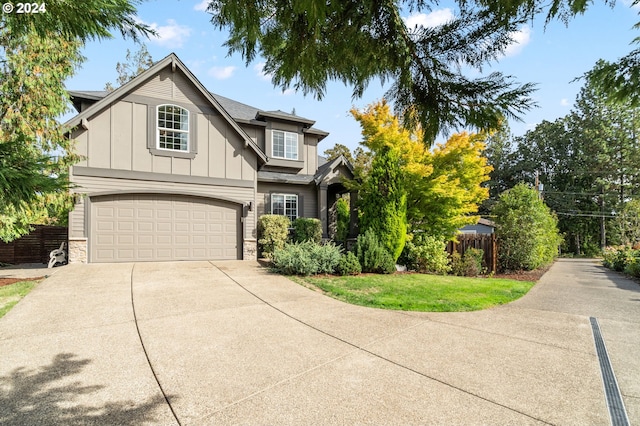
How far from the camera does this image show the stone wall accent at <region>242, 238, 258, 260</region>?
504 inches

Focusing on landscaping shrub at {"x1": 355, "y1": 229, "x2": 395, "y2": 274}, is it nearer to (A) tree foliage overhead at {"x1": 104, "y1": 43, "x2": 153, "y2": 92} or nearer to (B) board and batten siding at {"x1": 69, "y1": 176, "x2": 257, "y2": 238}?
(B) board and batten siding at {"x1": 69, "y1": 176, "x2": 257, "y2": 238}

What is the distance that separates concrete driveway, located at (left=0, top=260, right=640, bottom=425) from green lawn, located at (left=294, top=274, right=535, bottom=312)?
1.55ft

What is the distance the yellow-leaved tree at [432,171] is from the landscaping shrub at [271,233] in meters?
4.61

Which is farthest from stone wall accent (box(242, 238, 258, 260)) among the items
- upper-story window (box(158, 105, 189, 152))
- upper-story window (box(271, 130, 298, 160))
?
upper-story window (box(271, 130, 298, 160))

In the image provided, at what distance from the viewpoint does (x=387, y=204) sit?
1113 centimetres

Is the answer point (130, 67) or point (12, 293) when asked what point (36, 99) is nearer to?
point (12, 293)

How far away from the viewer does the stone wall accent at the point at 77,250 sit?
409 inches

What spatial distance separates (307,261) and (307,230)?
486 centimetres

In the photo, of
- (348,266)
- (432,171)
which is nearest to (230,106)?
(432,171)

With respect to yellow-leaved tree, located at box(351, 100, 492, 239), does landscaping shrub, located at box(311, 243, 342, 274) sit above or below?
below

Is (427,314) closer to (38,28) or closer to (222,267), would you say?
(38,28)

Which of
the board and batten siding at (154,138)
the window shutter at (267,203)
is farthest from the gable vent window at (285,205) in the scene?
the board and batten siding at (154,138)

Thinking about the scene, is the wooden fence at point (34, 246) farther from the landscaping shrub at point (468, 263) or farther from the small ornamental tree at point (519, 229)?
the small ornamental tree at point (519, 229)

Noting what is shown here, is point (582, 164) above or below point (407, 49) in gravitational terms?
above
